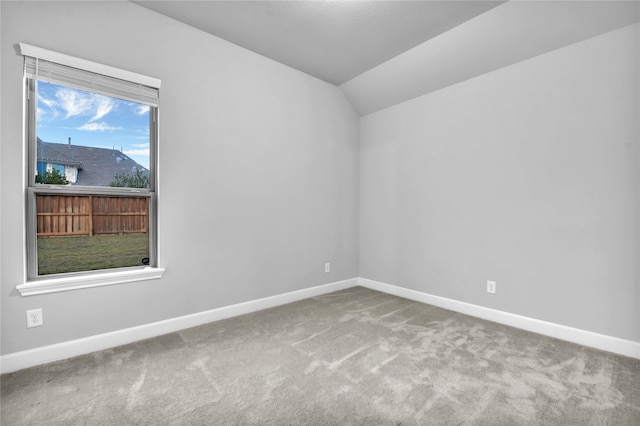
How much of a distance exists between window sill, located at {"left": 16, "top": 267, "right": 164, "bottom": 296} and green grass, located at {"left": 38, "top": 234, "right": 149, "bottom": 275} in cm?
13

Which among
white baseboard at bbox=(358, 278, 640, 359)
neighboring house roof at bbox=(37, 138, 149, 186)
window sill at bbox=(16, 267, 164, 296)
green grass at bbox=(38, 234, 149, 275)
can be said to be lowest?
white baseboard at bbox=(358, 278, 640, 359)

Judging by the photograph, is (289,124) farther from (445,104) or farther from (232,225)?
(445,104)

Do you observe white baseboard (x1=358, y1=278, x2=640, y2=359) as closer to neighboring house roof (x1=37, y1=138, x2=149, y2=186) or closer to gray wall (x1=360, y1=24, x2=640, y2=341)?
gray wall (x1=360, y1=24, x2=640, y2=341)

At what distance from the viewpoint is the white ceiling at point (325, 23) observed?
7.88 ft

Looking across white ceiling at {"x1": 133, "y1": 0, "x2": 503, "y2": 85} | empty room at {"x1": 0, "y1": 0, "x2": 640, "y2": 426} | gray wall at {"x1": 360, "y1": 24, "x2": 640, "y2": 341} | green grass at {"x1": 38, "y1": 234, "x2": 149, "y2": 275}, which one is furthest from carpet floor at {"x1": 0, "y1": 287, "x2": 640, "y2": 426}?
white ceiling at {"x1": 133, "y1": 0, "x2": 503, "y2": 85}

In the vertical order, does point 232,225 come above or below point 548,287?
above

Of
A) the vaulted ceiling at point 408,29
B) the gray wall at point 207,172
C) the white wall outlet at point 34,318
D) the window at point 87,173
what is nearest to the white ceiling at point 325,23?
the vaulted ceiling at point 408,29

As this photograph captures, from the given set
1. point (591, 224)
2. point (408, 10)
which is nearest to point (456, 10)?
point (408, 10)

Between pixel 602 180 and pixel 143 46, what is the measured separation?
3916 millimetres

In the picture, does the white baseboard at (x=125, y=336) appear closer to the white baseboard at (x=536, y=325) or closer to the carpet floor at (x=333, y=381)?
the carpet floor at (x=333, y=381)

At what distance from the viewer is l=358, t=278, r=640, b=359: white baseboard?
7.38ft

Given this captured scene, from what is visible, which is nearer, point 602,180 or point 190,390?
point 190,390

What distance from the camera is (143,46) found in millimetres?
2467

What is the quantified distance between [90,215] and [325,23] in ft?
8.41
